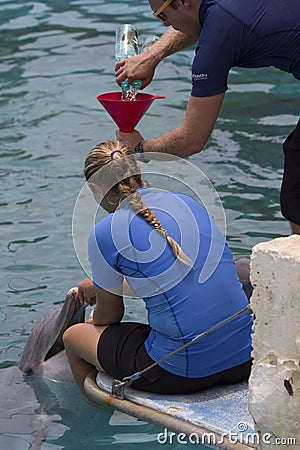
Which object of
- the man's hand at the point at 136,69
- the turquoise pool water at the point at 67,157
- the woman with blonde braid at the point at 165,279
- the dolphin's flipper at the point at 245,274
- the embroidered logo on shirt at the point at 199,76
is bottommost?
the turquoise pool water at the point at 67,157

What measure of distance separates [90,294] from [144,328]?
35 centimetres

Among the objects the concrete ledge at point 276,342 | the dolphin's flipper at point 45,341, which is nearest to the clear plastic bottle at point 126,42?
the dolphin's flipper at point 45,341

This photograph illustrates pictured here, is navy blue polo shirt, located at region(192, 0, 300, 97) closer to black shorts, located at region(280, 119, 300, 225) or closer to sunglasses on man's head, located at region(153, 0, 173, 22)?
sunglasses on man's head, located at region(153, 0, 173, 22)

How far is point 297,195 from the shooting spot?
4.70 m

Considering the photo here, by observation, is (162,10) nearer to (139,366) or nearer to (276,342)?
(139,366)

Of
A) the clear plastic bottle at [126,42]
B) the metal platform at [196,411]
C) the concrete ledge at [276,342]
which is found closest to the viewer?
the concrete ledge at [276,342]

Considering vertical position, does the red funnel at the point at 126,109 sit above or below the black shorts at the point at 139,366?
above

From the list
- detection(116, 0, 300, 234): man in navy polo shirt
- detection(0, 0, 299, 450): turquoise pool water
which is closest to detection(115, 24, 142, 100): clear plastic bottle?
detection(116, 0, 300, 234): man in navy polo shirt

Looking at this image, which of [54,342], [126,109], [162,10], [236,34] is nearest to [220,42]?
[236,34]

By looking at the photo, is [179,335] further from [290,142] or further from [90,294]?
[290,142]

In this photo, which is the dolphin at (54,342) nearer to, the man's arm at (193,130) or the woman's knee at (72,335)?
the woman's knee at (72,335)

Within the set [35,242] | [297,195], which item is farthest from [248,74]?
[297,195]

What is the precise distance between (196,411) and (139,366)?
391 millimetres

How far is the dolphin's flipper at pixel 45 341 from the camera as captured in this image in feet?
16.5
